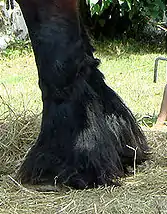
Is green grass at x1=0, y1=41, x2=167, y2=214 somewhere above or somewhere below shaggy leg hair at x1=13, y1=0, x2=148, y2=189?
below

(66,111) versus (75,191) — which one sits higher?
(66,111)

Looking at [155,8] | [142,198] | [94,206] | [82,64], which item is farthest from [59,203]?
[155,8]

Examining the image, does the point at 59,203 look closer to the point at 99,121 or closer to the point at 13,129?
the point at 99,121

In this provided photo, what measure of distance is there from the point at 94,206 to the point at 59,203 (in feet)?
0.51

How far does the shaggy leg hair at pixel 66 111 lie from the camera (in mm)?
2281

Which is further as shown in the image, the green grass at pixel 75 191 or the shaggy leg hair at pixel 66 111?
the shaggy leg hair at pixel 66 111

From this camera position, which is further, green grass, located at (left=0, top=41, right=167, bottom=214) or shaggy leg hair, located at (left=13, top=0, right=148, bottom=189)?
shaggy leg hair, located at (left=13, top=0, right=148, bottom=189)

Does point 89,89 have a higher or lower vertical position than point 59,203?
higher

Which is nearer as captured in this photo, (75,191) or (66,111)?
(75,191)

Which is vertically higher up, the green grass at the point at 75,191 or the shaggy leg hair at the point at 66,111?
the shaggy leg hair at the point at 66,111

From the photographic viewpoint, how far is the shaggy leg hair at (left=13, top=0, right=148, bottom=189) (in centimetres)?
228

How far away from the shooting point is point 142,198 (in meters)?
2.04

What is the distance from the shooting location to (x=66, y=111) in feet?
7.61

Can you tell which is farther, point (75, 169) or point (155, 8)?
point (155, 8)
